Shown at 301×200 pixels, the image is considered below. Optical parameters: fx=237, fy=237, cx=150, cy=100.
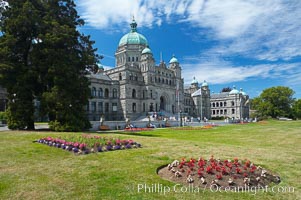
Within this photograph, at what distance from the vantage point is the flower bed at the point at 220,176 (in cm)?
701

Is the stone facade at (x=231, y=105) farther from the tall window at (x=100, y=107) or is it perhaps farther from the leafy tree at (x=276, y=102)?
the tall window at (x=100, y=107)

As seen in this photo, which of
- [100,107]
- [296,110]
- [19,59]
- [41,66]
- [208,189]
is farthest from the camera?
[296,110]

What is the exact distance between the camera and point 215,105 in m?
113

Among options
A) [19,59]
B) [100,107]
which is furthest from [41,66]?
[100,107]

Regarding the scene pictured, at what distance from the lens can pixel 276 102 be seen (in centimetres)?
8606

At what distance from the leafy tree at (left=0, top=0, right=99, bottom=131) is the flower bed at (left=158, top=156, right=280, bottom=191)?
58.3ft

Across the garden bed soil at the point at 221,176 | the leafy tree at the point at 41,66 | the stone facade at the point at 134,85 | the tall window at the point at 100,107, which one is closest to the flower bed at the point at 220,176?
the garden bed soil at the point at 221,176

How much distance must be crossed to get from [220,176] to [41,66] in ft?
71.3

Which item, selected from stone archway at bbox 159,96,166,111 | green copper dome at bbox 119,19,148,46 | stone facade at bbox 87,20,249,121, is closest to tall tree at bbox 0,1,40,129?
stone facade at bbox 87,20,249,121

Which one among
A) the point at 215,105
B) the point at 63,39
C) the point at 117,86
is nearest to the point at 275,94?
the point at 215,105

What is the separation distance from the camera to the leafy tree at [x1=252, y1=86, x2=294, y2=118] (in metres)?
84.4

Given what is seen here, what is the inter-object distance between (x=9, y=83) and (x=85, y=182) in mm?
20949

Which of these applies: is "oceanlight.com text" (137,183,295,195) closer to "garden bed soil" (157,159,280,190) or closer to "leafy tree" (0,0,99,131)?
"garden bed soil" (157,159,280,190)

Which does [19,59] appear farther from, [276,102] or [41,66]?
[276,102]
